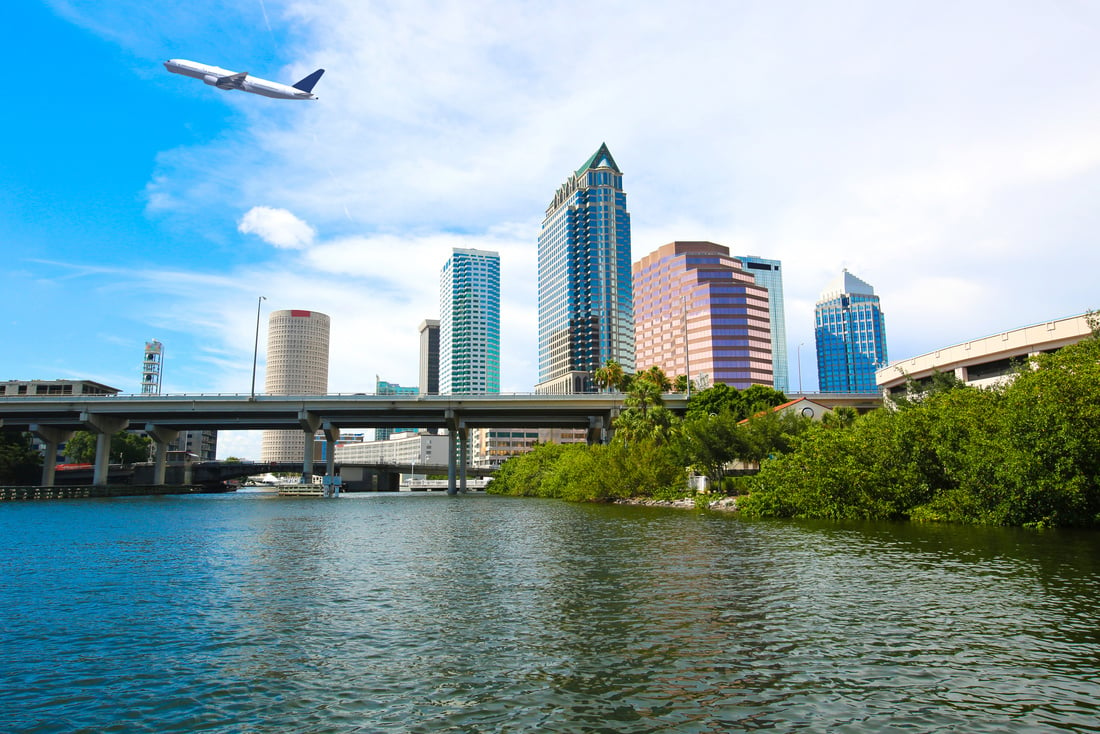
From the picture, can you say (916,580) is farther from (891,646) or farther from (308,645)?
(308,645)

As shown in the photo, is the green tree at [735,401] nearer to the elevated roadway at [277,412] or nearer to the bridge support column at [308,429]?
the elevated roadway at [277,412]

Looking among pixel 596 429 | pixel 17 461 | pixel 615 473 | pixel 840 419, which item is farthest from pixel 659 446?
pixel 17 461

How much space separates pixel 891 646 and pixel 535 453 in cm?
11683

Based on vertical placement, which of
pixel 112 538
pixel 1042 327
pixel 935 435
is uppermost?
pixel 1042 327

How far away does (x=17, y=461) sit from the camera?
128000mm

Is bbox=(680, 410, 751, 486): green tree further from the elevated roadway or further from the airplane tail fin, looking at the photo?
the airplane tail fin

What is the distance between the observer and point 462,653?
618 inches

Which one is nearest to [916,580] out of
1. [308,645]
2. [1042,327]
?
[308,645]

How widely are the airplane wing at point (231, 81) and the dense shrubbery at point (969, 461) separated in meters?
68.8

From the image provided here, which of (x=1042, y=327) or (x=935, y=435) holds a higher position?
(x=1042, y=327)

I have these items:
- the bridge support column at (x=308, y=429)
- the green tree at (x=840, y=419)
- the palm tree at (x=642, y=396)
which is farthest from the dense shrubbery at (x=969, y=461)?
the bridge support column at (x=308, y=429)

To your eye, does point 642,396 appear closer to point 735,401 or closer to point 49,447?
point 735,401

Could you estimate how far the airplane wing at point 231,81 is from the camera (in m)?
76.0

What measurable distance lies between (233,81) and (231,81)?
0.21 m
